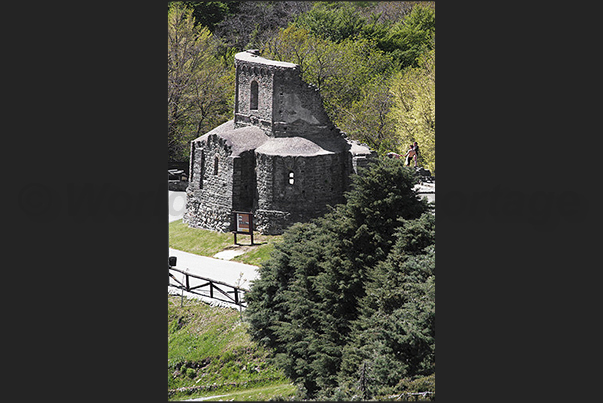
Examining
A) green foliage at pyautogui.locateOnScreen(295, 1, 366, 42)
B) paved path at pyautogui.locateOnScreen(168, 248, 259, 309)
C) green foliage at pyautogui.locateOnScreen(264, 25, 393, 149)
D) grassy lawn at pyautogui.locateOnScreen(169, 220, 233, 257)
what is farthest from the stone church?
green foliage at pyautogui.locateOnScreen(295, 1, 366, 42)

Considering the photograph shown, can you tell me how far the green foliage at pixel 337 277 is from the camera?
26.5 m

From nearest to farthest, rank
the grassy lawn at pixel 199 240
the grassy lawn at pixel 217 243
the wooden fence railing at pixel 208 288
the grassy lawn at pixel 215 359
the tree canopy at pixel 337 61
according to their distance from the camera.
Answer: the grassy lawn at pixel 215 359 → the wooden fence railing at pixel 208 288 → the grassy lawn at pixel 217 243 → the grassy lawn at pixel 199 240 → the tree canopy at pixel 337 61

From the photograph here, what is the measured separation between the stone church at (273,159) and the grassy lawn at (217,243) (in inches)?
29.7

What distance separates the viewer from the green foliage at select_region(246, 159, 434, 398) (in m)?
26.5

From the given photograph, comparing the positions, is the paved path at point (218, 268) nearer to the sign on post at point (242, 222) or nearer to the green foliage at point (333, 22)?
the sign on post at point (242, 222)

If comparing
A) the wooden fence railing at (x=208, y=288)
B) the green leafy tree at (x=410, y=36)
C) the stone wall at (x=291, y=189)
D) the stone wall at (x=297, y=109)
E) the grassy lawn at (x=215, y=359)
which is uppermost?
the green leafy tree at (x=410, y=36)

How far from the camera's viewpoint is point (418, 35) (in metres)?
64.0

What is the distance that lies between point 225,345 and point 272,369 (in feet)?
7.46

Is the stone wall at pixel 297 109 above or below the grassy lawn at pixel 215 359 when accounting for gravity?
above

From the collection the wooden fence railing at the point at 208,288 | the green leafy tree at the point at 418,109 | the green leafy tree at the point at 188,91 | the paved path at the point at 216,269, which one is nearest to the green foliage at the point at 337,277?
the wooden fence railing at the point at 208,288

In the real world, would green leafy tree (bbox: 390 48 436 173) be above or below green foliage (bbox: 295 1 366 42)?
below

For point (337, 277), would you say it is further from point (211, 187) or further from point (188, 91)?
point (188, 91)

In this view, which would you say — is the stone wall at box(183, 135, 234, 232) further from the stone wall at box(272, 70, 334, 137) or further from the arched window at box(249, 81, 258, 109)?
the stone wall at box(272, 70, 334, 137)

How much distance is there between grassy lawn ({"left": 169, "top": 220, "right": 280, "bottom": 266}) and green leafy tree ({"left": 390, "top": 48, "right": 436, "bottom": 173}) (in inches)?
414
